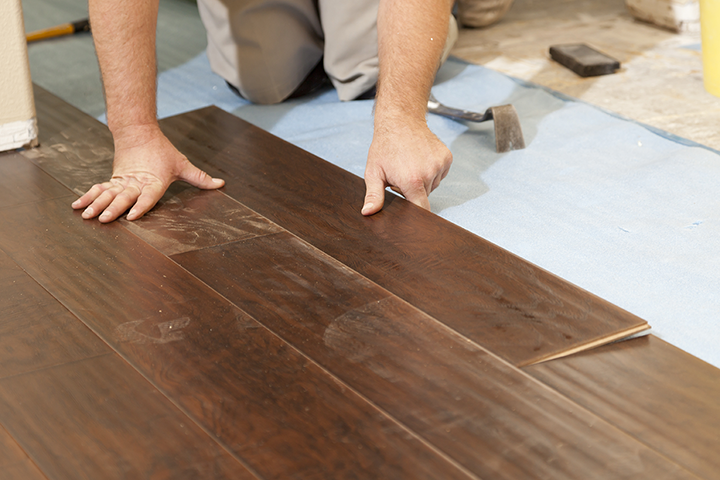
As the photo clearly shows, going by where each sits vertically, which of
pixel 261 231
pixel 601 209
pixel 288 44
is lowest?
pixel 601 209

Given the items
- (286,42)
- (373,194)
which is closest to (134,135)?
(373,194)

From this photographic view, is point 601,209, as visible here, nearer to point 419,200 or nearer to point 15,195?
point 419,200

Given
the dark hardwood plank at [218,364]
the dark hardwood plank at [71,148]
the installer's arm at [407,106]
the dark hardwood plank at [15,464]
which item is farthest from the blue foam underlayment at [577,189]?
the dark hardwood plank at [15,464]

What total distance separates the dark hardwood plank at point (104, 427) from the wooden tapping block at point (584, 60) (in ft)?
7.43

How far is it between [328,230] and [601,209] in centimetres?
79

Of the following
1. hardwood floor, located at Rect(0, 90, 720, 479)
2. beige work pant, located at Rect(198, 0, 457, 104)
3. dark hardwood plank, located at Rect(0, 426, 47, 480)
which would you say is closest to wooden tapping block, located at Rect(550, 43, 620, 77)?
beige work pant, located at Rect(198, 0, 457, 104)

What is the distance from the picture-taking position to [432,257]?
140 cm

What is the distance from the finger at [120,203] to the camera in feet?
5.07

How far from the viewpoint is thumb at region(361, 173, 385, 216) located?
61.5 inches

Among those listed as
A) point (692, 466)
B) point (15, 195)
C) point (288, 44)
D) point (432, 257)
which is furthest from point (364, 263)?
point (288, 44)

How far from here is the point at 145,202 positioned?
5.22ft

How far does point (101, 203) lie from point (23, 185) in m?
0.34

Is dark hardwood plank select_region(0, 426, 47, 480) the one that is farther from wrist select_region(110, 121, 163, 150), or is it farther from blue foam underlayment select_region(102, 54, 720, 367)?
blue foam underlayment select_region(102, 54, 720, 367)

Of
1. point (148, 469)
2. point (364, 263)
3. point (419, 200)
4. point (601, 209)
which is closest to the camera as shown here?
point (148, 469)
